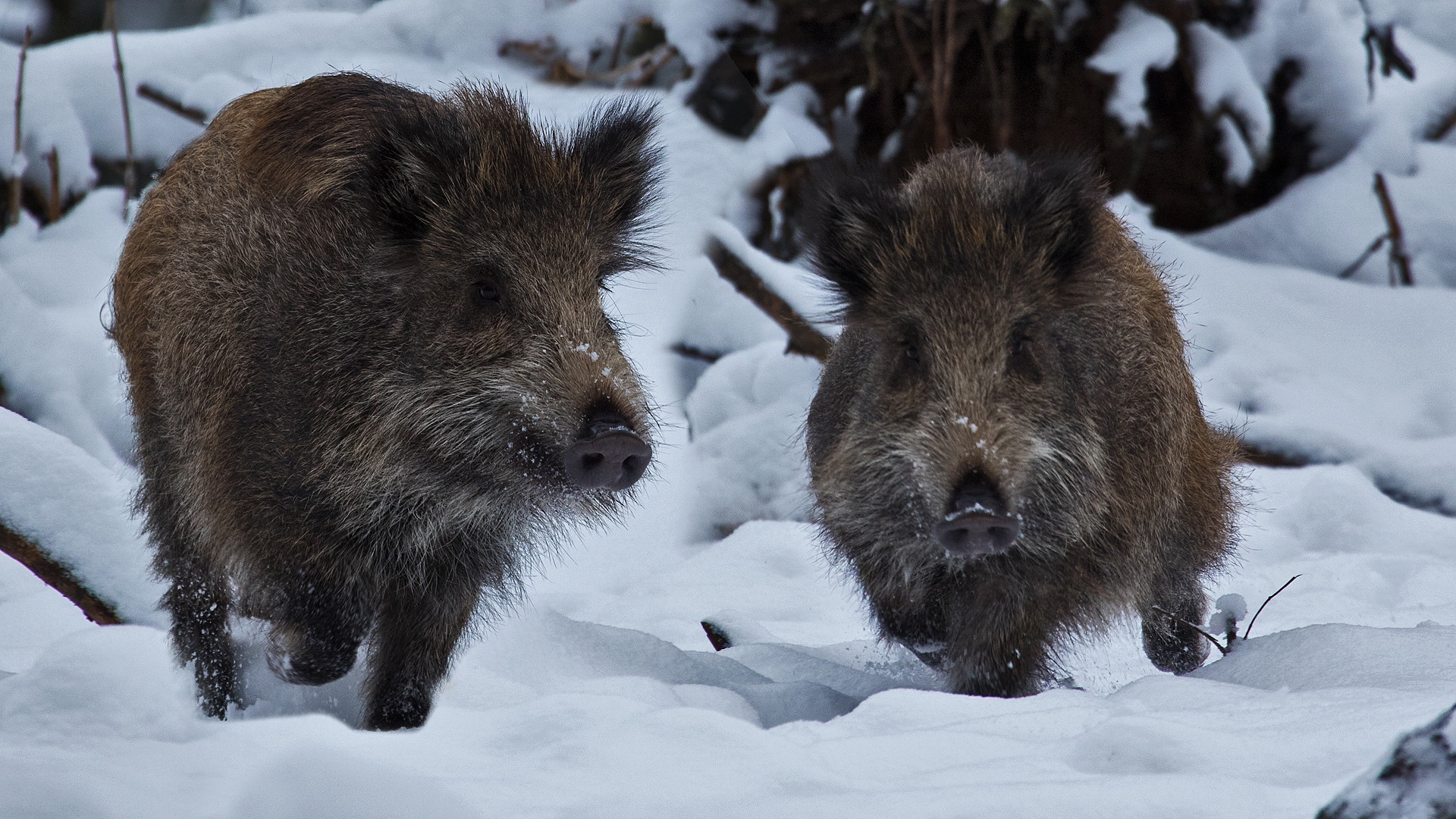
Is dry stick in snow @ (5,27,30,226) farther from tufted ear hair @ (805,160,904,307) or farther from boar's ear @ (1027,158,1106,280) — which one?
boar's ear @ (1027,158,1106,280)

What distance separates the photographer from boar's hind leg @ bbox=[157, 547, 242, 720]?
137 inches

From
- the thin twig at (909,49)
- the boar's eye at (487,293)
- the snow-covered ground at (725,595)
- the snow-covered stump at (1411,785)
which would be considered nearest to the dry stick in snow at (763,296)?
the snow-covered ground at (725,595)

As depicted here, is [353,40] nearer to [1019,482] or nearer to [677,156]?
[677,156]

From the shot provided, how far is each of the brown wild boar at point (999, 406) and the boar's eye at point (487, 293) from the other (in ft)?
3.22

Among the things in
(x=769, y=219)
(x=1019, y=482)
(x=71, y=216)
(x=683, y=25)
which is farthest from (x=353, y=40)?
(x=1019, y=482)

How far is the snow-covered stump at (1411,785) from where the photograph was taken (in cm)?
170

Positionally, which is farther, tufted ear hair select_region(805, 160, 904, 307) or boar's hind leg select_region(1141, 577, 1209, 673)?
boar's hind leg select_region(1141, 577, 1209, 673)

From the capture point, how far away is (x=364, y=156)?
3135mm

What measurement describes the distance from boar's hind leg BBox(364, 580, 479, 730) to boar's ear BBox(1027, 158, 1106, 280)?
1.77 metres

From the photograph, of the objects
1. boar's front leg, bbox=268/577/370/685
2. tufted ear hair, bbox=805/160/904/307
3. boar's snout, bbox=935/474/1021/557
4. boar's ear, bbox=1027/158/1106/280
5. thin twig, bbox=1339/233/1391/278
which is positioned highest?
boar's ear, bbox=1027/158/1106/280

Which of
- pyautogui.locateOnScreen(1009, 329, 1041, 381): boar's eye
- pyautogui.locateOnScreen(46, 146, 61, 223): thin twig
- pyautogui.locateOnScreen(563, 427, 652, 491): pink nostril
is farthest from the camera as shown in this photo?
pyautogui.locateOnScreen(46, 146, 61, 223): thin twig

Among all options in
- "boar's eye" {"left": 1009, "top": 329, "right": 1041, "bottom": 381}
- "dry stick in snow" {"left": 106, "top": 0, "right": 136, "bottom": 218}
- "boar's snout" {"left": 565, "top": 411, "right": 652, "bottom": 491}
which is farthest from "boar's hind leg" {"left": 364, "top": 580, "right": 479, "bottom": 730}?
"dry stick in snow" {"left": 106, "top": 0, "right": 136, "bottom": 218}

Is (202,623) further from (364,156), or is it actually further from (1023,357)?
(1023,357)

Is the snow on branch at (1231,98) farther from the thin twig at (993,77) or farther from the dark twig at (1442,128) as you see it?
the dark twig at (1442,128)
